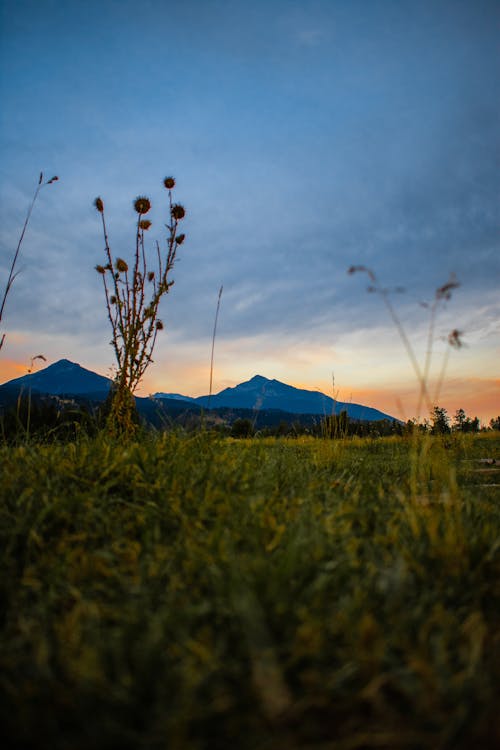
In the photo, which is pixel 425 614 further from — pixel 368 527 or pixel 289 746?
pixel 368 527

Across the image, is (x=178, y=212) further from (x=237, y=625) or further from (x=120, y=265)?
(x=237, y=625)

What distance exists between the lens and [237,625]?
1190 mm

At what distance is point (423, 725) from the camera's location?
0.94m

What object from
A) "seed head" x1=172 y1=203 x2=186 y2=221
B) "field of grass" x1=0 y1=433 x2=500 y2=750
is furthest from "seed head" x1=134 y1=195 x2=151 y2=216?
"field of grass" x1=0 y1=433 x2=500 y2=750

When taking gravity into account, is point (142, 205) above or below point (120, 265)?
above

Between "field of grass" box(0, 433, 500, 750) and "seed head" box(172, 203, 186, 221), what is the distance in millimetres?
2572

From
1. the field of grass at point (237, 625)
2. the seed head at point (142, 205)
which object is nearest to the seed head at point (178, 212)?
the seed head at point (142, 205)

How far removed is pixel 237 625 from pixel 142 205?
11.4ft

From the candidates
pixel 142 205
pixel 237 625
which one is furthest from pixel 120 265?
pixel 237 625

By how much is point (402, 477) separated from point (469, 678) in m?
2.74

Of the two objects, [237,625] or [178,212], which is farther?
[178,212]

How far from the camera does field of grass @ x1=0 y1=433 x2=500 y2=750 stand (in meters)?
0.93

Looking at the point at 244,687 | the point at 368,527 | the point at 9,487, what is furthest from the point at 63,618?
the point at 368,527

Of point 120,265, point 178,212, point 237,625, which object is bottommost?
point 237,625
